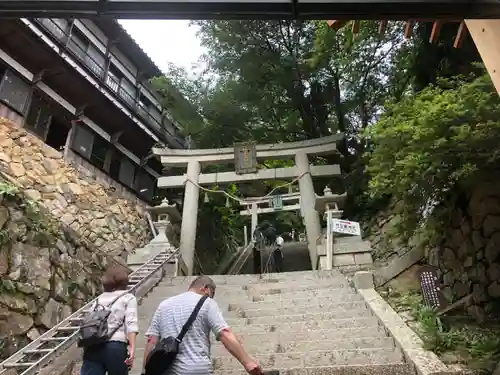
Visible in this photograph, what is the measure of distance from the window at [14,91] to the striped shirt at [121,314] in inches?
360

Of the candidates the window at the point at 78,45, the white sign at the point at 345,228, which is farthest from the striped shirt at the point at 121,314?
the window at the point at 78,45

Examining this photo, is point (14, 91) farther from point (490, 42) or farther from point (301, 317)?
point (490, 42)

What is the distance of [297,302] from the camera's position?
6977 mm

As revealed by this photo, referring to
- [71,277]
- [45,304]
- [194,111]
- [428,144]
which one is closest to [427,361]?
[428,144]

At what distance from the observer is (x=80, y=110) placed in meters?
12.8

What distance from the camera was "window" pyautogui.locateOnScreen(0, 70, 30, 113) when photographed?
10320mm

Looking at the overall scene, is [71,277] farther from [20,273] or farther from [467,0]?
[467,0]

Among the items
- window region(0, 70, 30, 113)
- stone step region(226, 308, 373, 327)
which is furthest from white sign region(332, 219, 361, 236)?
window region(0, 70, 30, 113)

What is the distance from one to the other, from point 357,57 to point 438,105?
9981 mm

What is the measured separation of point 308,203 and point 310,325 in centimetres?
684

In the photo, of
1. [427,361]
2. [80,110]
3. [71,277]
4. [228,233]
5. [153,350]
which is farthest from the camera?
[228,233]

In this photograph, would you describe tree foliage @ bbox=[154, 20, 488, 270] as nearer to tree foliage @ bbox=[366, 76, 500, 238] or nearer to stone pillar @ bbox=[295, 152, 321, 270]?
stone pillar @ bbox=[295, 152, 321, 270]

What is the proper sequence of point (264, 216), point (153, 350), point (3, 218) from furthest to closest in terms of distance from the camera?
1. point (264, 216)
2. point (3, 218)
3. point (153, 350)

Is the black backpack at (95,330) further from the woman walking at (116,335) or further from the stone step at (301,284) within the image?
the stone step at (301,284)
